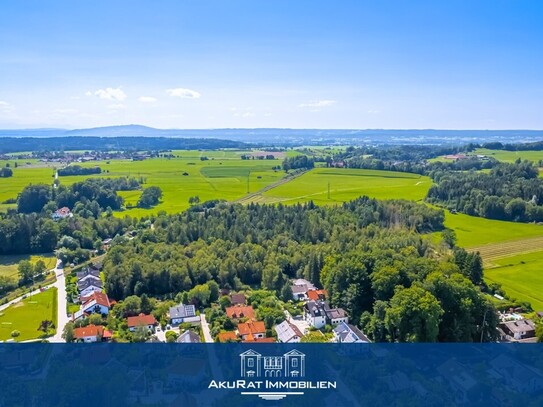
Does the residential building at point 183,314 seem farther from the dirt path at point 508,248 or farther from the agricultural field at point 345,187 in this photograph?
the agricultural field at point 345,187

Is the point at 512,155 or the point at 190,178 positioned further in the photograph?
the point at 512,155

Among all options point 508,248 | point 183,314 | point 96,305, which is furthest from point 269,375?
point 508,248

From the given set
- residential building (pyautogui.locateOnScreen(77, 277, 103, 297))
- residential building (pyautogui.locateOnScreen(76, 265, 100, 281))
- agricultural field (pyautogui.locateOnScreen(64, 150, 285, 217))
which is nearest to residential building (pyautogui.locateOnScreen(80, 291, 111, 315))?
residential building (pyautogui.locateOnScreen(77, 277, 103, 297))

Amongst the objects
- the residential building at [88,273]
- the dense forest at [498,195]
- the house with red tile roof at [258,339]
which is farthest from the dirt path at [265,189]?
the house with red tile roof at [258,339]

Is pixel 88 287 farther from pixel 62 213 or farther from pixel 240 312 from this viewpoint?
pixel 62 213

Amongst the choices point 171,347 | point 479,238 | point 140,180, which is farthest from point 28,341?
point 140,180

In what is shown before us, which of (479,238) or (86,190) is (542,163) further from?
(86,190)
